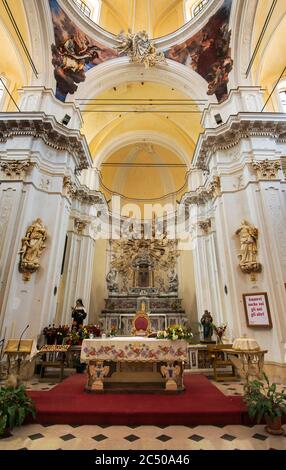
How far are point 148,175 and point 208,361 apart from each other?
13459 millimetres

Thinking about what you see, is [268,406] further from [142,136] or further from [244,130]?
[142,136]

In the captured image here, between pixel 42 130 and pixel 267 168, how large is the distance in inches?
310

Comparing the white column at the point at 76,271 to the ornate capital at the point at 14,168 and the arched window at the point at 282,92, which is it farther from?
the arched window at the point at 282,92

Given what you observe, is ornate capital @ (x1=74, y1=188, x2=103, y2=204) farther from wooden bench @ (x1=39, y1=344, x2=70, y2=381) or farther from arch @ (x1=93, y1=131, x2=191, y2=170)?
wooden bench @ (x1=39, y1=344, x2=70, y2=381)

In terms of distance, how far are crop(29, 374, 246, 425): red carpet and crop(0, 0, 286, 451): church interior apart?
34mm

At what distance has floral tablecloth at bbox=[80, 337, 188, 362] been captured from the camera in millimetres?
5227

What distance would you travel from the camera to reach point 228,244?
800cm

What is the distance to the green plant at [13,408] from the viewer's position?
340 centimetres

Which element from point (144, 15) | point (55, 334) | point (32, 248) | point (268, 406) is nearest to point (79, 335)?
point (55, 334)

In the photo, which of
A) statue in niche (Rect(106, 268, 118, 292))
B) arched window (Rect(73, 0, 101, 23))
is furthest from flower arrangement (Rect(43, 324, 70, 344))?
arched window (Rect(73, 0, 101, 23))
